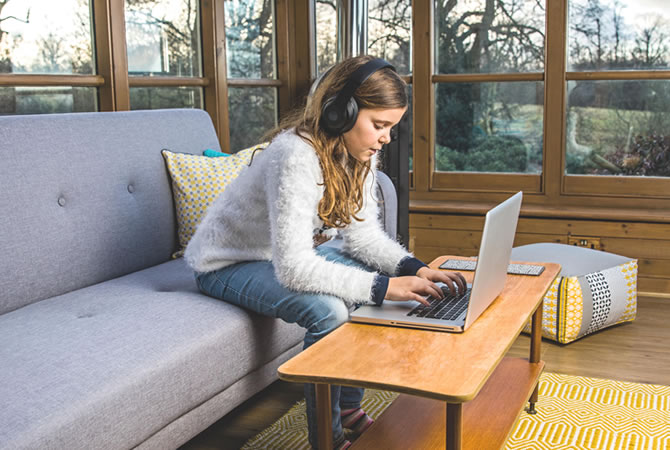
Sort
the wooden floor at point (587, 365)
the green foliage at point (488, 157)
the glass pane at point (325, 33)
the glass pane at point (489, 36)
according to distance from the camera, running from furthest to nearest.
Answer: the glass pane at point (325, 33) < the green foliage at point (488, 157) < the glass pane at point (489, 36) < the wooden floor at point (587, 365)

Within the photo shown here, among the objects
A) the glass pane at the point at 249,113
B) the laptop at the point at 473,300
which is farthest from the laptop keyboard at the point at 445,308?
the glass pane at the point at 249,113

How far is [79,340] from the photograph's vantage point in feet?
5.39

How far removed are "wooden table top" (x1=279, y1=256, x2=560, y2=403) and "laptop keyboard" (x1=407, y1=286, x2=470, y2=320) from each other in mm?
57

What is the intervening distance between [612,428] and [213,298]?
1.17 meters

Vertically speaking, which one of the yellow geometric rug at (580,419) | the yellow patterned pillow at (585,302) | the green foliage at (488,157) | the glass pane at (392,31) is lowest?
the yellow geometric rug at (580,419)

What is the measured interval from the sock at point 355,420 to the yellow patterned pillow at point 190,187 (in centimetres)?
A: 91

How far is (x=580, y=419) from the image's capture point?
6.87 ft

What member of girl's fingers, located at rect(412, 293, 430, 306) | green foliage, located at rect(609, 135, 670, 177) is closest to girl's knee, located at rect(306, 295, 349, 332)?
girl's fingers, located at rect(412, 293, 430, 306)

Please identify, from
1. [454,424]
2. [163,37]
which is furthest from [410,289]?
[163,37]

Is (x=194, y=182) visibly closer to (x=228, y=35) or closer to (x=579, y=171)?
(x=228, y=35)

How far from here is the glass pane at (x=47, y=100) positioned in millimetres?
2469

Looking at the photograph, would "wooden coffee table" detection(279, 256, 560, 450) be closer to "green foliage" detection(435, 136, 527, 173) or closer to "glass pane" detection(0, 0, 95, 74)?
"glass pane" detection(0, 0, 95, 74)

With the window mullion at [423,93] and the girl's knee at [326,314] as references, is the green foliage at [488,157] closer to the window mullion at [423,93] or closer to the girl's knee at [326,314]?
the window mullion at [423,93]

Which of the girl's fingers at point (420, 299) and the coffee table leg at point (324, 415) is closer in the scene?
the coffee table leg at point (324, 415)
